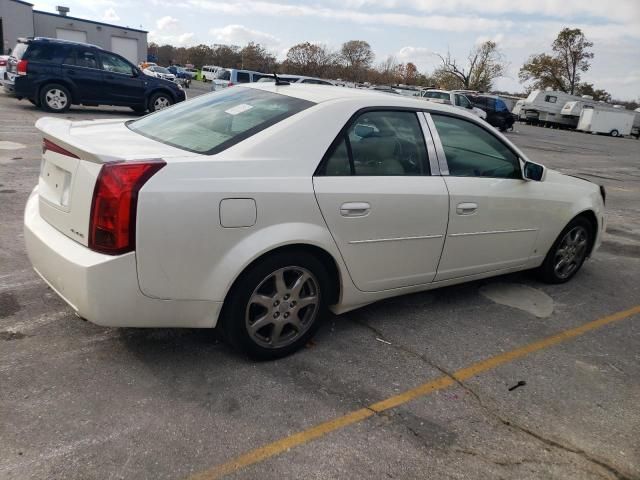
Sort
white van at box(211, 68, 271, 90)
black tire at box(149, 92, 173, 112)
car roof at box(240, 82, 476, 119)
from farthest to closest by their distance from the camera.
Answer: white van at box(211, 68, 271, 90), black tire at box(149, 92, 173, 112), car roof at box(240, 82, 476, 119)

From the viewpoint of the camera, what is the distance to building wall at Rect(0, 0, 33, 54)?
40.8 meters

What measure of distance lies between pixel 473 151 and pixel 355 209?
4.36 feet

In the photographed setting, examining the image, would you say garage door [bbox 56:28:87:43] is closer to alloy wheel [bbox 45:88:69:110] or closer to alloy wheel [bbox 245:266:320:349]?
alloy wheel [bbox 45:88:69:110]

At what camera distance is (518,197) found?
4.13 metres

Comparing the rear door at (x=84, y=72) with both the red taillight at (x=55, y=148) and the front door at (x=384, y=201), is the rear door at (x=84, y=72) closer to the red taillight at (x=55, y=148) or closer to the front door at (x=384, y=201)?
the red taillight at (x=55, y=148)

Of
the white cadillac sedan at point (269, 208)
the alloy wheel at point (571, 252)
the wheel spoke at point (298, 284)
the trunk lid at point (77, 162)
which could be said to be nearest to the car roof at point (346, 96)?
the white cadillac sedan at point (269, 208)

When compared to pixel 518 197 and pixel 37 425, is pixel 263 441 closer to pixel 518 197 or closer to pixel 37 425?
pixel 37 425

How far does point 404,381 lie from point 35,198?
251 cm

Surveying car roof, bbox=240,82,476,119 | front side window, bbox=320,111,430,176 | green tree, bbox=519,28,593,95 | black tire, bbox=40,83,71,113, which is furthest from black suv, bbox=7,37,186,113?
green tree, bbox=519,28,593,95

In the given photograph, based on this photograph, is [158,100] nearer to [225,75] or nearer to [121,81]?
[121,81]

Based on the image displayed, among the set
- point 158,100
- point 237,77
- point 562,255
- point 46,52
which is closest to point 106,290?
point 562,255

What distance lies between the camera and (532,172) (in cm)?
417

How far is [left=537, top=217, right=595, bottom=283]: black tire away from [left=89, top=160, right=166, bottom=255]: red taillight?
12.0ft

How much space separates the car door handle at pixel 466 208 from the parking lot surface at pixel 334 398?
2.76ft
